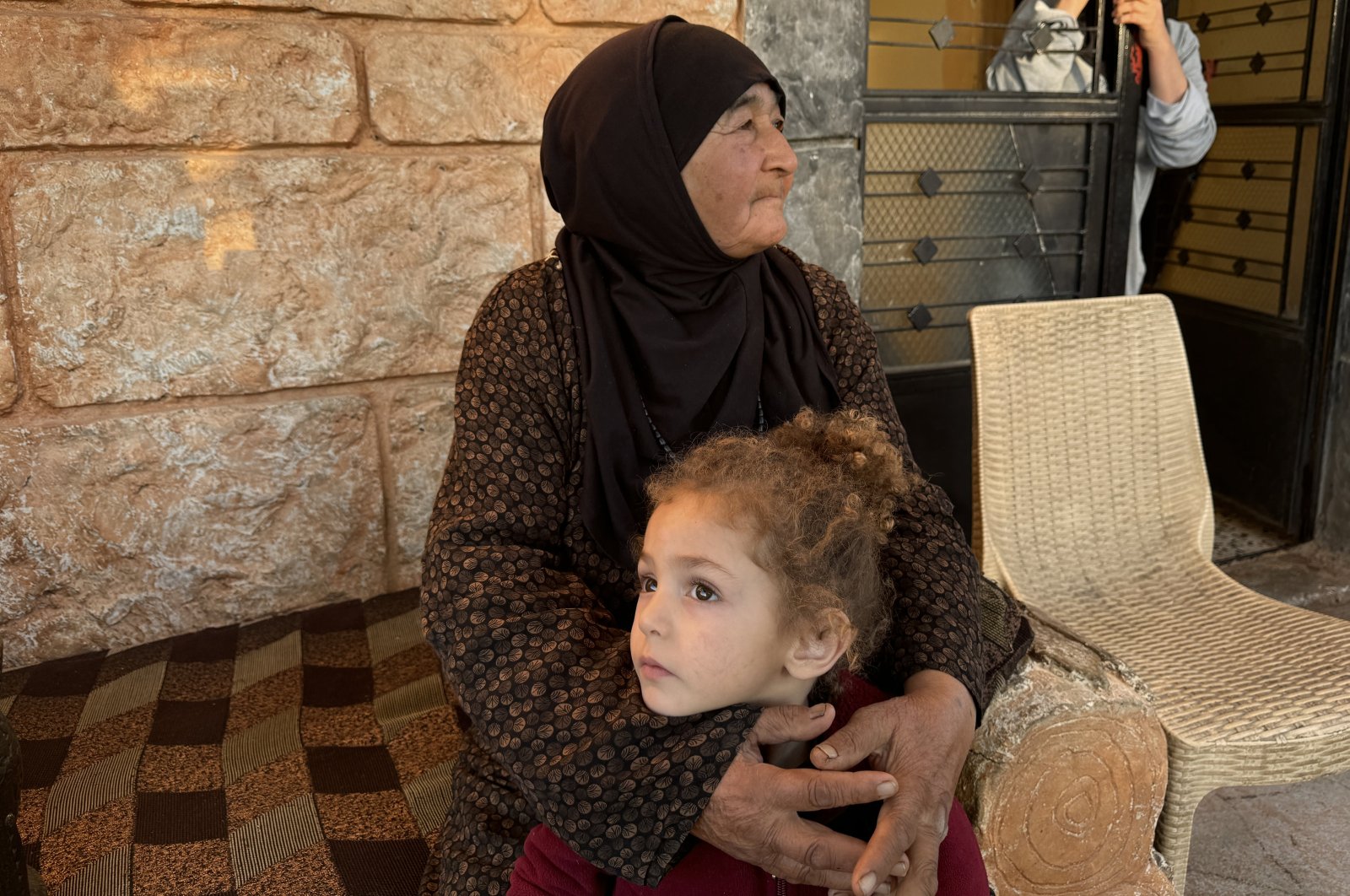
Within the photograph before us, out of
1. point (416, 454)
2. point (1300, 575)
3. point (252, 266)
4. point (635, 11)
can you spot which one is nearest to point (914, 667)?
point (416, 454)

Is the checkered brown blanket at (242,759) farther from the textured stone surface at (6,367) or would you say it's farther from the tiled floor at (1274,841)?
the tiled floor at (1274,841)

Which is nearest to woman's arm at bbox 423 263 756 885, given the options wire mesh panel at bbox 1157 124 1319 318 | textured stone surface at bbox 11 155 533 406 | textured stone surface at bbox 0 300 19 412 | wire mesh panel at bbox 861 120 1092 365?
textured stone surface at bbox 11 155 533 406

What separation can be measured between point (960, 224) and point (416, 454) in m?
1.75

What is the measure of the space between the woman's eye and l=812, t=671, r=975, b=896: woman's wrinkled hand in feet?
0.73

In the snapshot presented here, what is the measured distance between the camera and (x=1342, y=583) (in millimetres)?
3520

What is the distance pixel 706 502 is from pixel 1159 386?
1684 millimetres


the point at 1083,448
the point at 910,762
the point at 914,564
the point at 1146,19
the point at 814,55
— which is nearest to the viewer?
the point at 910,762

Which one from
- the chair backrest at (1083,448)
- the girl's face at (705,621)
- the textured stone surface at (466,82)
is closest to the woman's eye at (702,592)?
the girl's face at (705,621)

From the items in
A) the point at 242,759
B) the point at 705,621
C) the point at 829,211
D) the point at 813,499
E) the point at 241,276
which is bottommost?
the point at 242,759

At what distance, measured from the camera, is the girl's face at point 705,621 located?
1283 millimetres

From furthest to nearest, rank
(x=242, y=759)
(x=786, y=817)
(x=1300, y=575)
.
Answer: (x=1300, y=575), (x=242, y=759), (x=786, y=817)

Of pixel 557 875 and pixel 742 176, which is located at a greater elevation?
pixel 742 176

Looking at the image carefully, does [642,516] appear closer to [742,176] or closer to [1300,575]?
[742,176]

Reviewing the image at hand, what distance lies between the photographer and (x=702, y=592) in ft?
4.28
